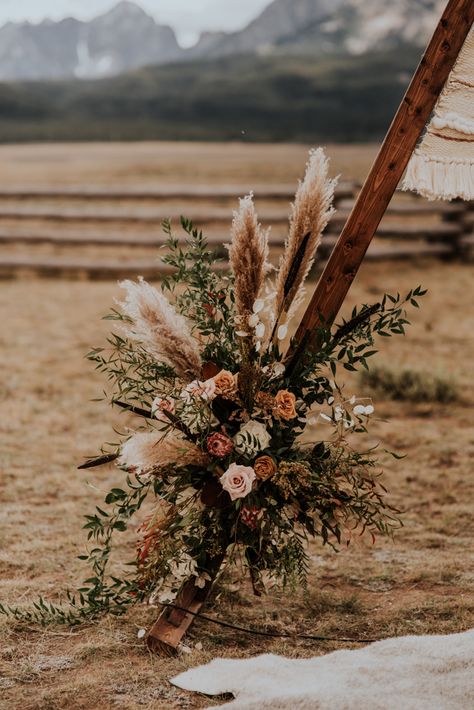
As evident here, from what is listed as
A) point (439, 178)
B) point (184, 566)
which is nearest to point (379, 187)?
point (439, 178)

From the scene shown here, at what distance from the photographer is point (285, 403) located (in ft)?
8.38

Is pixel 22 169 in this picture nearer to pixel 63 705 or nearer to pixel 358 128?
pixel 63 705

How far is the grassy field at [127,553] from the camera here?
255cm

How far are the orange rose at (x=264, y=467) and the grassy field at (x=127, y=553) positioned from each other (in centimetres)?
58

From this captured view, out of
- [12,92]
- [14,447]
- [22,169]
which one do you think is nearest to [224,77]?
[12,92]

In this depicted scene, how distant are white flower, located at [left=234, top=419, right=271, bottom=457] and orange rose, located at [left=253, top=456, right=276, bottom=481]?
0.03 metres

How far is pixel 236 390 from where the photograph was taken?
2607mm

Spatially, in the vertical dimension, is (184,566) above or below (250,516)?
below

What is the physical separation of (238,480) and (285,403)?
27cm

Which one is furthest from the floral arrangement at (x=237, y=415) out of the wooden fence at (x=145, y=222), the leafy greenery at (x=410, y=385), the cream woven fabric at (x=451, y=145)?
the wooden fence at (x=145, y=222)

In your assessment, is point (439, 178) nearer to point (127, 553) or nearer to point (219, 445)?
point (219, 445)

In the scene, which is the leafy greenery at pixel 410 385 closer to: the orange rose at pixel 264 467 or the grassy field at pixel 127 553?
the grassy field at pixel 127 553

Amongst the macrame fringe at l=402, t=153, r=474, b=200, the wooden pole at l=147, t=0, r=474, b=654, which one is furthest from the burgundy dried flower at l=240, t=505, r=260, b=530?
the macrame fringe at l=402, t=153, r=474, b=200

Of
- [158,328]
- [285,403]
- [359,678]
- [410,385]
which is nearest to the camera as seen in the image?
[359,678]
